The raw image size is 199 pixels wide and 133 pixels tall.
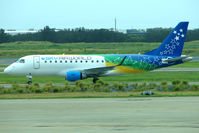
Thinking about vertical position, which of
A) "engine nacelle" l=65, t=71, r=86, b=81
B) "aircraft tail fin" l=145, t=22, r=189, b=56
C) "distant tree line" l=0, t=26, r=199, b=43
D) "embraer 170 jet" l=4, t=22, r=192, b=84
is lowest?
"engine nacelle" l=65, t=71, r=86, b=81

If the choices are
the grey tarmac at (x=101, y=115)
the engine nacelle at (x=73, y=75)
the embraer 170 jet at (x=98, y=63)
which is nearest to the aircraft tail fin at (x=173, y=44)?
the embraer 170 jet at (x=98, y=63)

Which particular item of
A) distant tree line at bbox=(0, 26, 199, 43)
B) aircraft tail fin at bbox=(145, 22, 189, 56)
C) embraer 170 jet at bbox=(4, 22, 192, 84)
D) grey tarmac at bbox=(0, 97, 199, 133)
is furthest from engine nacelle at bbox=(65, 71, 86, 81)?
distant tree line at bbox=(0, 26, 199, 43)

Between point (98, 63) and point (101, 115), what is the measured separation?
18516 mm

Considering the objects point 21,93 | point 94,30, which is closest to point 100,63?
point 21,93

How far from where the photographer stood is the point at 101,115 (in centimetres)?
2006

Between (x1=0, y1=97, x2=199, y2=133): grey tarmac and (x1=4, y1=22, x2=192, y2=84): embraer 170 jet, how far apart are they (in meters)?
12.1

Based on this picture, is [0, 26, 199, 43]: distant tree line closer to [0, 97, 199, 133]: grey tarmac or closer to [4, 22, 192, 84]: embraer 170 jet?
[4, 22, 192, 84]: embraer 170 jet

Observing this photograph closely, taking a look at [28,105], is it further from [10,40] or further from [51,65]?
[10,40]

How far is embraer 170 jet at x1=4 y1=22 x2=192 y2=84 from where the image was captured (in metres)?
37.9

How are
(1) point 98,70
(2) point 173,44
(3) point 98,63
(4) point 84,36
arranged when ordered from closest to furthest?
1. (1) point 98,70
2. (3) point 98,63
3. (2) point 173,44
4. (4) point 84,36

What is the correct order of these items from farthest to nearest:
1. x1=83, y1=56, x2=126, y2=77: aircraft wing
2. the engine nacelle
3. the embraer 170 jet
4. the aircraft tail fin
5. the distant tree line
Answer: the distant tree line
the aircraft tail fin
the embraer 170 jet
x1=83, y1=56, x2=126, y2=77: aircraft wing
the engine nacelle

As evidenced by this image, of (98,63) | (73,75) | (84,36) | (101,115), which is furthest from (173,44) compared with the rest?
(84,36)

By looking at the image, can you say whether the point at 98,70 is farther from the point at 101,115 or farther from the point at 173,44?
the point at 101,115

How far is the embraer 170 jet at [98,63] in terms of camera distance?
37875 millimetres
